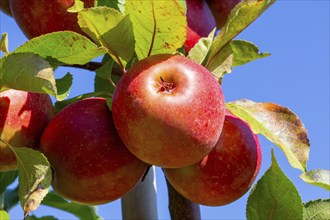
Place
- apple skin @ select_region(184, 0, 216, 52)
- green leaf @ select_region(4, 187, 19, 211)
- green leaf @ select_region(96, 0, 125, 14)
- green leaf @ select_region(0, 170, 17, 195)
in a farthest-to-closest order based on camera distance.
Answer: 1. green leaf @ select_region(4, 187, 19, 211)
2. green leaf @ select_region(0, 170, 17, 195)
3. apple skin @ select_region(184, 0, 216, 52)
4. green leaf @ select_region(96, 0, 125, 14)

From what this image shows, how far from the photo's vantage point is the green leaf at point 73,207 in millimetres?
1690

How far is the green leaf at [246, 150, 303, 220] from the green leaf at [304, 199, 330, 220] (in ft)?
0.27

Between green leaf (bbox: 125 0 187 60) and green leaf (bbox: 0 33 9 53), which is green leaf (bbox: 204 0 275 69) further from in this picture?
green leaf (bbox: 0 33 9 53)

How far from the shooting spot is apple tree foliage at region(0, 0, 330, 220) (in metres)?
0.96

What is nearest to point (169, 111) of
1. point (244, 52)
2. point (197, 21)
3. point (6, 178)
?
point (244, 52)

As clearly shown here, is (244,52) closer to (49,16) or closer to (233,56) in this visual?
(233,56)

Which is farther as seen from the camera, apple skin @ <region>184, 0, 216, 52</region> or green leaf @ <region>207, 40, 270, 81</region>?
apple skin @ <region>184, 0, 216, 52</region>

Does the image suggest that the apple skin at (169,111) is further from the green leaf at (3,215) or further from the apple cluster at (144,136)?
the green leaf at (3,215)

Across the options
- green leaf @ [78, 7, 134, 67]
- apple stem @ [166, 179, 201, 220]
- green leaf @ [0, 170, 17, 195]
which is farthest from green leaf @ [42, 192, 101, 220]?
green leaf @ [78, 7, 134, 67]

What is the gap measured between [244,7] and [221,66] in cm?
13

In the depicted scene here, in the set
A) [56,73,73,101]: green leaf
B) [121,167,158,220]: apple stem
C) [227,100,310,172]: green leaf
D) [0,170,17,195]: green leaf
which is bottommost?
[0,170,17,195]: green leaf

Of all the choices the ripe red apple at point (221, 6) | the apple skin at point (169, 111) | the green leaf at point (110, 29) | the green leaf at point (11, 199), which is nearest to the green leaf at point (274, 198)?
the apple skin at point (169, 111)

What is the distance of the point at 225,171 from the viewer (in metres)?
1.09

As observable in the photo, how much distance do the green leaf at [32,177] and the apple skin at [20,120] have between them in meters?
0.04
